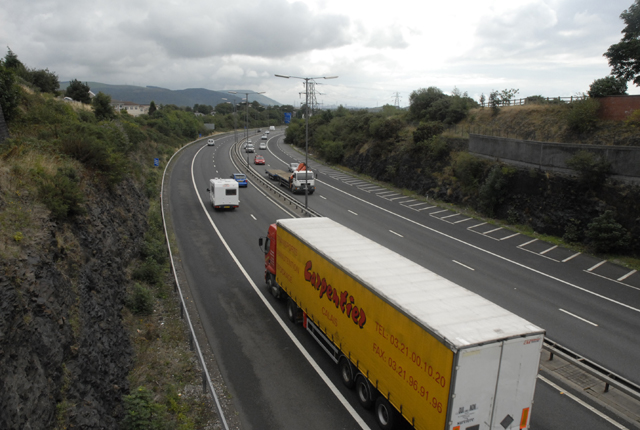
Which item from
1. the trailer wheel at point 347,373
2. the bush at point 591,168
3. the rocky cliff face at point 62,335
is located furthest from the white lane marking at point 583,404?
the bush at point 591,168

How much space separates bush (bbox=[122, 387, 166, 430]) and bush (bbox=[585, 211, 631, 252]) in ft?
78.3

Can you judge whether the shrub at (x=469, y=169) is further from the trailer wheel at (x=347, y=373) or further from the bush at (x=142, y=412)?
the bush at (x=142, y=412)

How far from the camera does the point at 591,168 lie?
82.5 ft

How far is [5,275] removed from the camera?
8.09 metres

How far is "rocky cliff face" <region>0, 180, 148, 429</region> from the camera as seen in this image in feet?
23.7

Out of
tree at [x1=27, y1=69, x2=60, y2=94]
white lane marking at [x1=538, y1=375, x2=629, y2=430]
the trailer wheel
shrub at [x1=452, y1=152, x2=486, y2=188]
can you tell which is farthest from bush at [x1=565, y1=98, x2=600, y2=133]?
tree at [x1=27, y1=69, x2=60, y2=94]

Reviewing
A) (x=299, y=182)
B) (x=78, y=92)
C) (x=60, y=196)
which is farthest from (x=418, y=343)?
(x=78, y=92)

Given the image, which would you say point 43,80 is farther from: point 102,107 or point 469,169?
point 469,169

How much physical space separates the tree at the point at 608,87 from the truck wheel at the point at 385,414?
104ft

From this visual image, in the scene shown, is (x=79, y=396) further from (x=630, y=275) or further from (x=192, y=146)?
(x=192, y=146)

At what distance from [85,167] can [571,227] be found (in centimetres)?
2707

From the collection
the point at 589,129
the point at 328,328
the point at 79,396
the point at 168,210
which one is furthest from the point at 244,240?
the point at 589,129

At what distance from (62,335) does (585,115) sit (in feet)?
112

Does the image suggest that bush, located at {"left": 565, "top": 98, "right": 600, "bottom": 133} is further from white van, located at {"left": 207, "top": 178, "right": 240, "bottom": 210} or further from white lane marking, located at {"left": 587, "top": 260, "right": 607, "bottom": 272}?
white van, located at {"left": 207, "top": 178, "right": 240, "bottom": 210}
